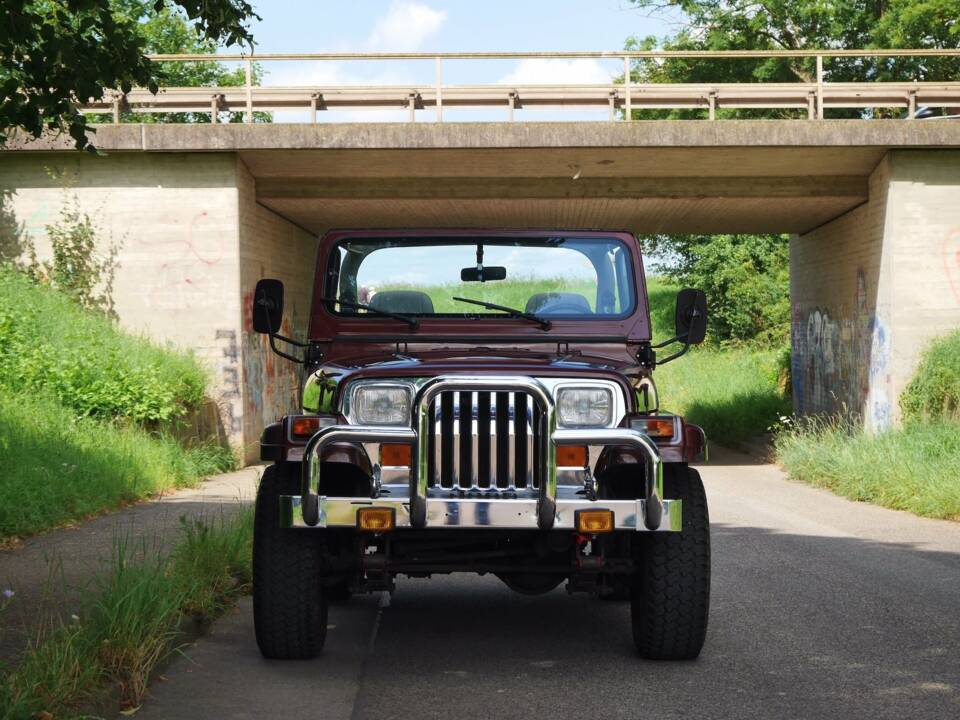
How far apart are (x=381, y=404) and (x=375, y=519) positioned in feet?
1.99

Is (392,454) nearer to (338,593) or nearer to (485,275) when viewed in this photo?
(485,275)

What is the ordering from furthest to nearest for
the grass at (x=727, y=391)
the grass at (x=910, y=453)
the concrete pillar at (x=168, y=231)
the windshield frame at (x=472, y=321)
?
1. the grass at (x=727, y=391)
2. the concrete pillar at (x=168, y=231)
3. the grass at (x=910, y=453)
4. the windshield frame at (x=472, y=321)

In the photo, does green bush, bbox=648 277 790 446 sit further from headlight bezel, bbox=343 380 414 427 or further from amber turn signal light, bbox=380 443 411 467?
amber turn signal light, bbox=380 443 411 467

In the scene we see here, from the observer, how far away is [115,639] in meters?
5.52

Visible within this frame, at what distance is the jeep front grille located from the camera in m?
5.75

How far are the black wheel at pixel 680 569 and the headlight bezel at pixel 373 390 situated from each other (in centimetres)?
121

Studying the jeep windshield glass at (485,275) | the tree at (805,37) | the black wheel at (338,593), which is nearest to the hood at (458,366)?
the jeep windshield glass at (485,275)

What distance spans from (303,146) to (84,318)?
12.7ft

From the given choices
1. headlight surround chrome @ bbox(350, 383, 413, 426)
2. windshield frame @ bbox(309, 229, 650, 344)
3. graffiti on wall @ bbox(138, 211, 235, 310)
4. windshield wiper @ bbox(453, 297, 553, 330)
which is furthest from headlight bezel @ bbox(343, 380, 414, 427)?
graffiti on wall @ bbox(138, 211, 235, 310)

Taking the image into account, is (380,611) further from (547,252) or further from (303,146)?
(303,146)

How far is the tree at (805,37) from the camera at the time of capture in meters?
38.7

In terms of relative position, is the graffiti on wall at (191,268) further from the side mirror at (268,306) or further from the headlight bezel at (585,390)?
the headlight bezel at (585,390)

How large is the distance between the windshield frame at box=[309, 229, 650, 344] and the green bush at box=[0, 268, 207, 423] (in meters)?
8.61

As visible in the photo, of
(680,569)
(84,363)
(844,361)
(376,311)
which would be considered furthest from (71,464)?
(844,361)
